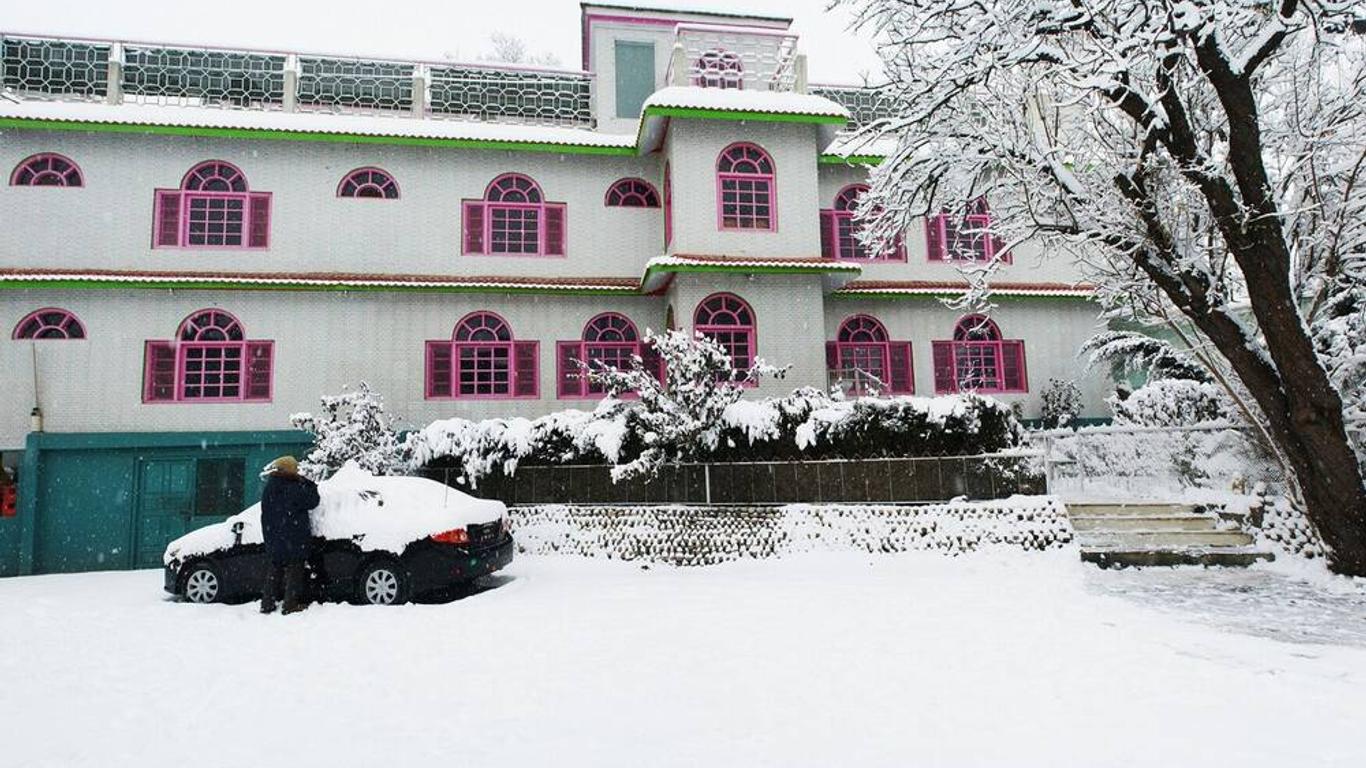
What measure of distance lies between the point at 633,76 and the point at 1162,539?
574 inches

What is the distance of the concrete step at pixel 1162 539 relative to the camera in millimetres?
10430

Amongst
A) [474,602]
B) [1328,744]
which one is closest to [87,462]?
[474,602]

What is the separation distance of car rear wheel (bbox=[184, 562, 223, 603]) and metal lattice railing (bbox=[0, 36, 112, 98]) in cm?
1205

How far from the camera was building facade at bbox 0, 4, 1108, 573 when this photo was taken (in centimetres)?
1477

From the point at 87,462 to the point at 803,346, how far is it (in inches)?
555

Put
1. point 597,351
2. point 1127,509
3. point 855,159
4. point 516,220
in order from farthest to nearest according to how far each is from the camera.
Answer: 1. point 855,159
2. point 516,220
3. point 597,351
4. point 1127,509

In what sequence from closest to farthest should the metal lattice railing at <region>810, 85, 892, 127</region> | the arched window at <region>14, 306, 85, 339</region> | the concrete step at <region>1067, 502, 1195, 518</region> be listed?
the concrete step at <region>1067, 502, 1195, 518</region> < the arched window at <region>14, 306, 85, 339</region> < the metal lattice railing at <region>810, 85, 892, 127</region>

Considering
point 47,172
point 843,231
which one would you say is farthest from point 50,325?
point 843,231

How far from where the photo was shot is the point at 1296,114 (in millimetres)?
8969

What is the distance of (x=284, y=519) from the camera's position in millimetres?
8711

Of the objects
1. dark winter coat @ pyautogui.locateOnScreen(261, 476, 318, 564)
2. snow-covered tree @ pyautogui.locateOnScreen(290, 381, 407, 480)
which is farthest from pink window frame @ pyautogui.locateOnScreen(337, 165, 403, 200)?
dark winter coat @ pyautogui.locateOnScreen(261, 476, 318, 564)

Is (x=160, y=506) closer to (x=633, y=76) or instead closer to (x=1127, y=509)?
(x=633, y=76)

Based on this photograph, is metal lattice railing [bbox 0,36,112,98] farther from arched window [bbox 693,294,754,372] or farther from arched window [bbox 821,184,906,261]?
arched window [bbox 821,184,906,261]

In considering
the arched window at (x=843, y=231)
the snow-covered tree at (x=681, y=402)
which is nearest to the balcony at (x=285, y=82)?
the arched window at (x=843, y=231)
